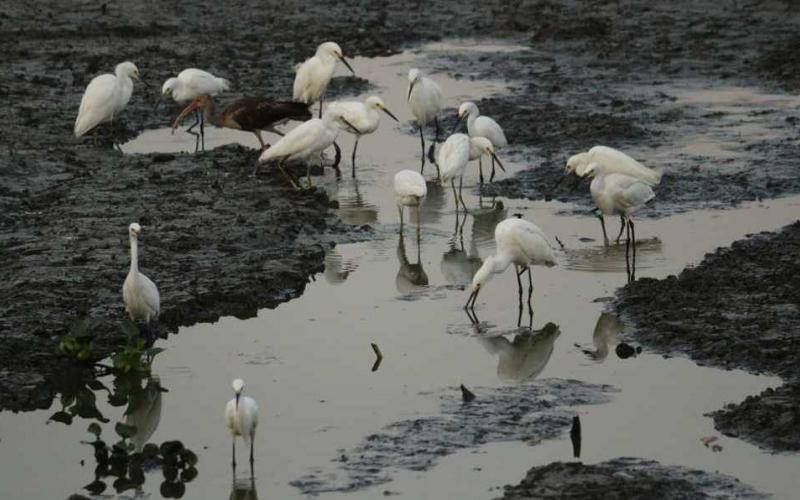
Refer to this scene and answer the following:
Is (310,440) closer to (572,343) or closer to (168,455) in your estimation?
(168,455)

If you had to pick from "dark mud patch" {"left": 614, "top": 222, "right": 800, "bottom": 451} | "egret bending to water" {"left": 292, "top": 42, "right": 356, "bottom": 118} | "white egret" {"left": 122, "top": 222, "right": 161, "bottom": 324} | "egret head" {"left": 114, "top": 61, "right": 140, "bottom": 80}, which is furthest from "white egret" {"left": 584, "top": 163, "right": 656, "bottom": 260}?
"egret head" {"left": 114, "top": 61, "right": 140, "bottom": 80}

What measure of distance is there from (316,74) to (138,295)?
8484 millimetres

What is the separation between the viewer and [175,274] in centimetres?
1260

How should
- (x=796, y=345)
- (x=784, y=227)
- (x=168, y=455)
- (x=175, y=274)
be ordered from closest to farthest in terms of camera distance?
(x=168, y=455)
(x=796, y=345)
(x=175, y=274)
(x=784, y=227)

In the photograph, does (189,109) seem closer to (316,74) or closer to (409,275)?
(316,74)

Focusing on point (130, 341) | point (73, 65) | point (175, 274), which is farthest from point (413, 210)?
point (73, 65)

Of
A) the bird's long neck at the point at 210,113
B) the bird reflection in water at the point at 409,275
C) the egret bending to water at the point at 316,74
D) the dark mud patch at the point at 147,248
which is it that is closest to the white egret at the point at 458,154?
the dark mud patch at the point at 147,248

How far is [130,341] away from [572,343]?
10.1ft

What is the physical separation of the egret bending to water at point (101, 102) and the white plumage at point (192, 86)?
93 centimetres

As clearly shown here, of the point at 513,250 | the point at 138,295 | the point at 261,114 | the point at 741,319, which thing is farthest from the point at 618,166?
the point at 261,114

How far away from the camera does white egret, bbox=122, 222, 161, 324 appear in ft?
35.8

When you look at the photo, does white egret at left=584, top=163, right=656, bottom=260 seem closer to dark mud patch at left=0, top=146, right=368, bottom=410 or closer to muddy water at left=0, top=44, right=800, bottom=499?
muddy water at left=0, top=44, right=800, bottom=499

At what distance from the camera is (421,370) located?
1071 centimetres

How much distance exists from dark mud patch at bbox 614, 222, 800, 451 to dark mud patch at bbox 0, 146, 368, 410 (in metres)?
2.88
